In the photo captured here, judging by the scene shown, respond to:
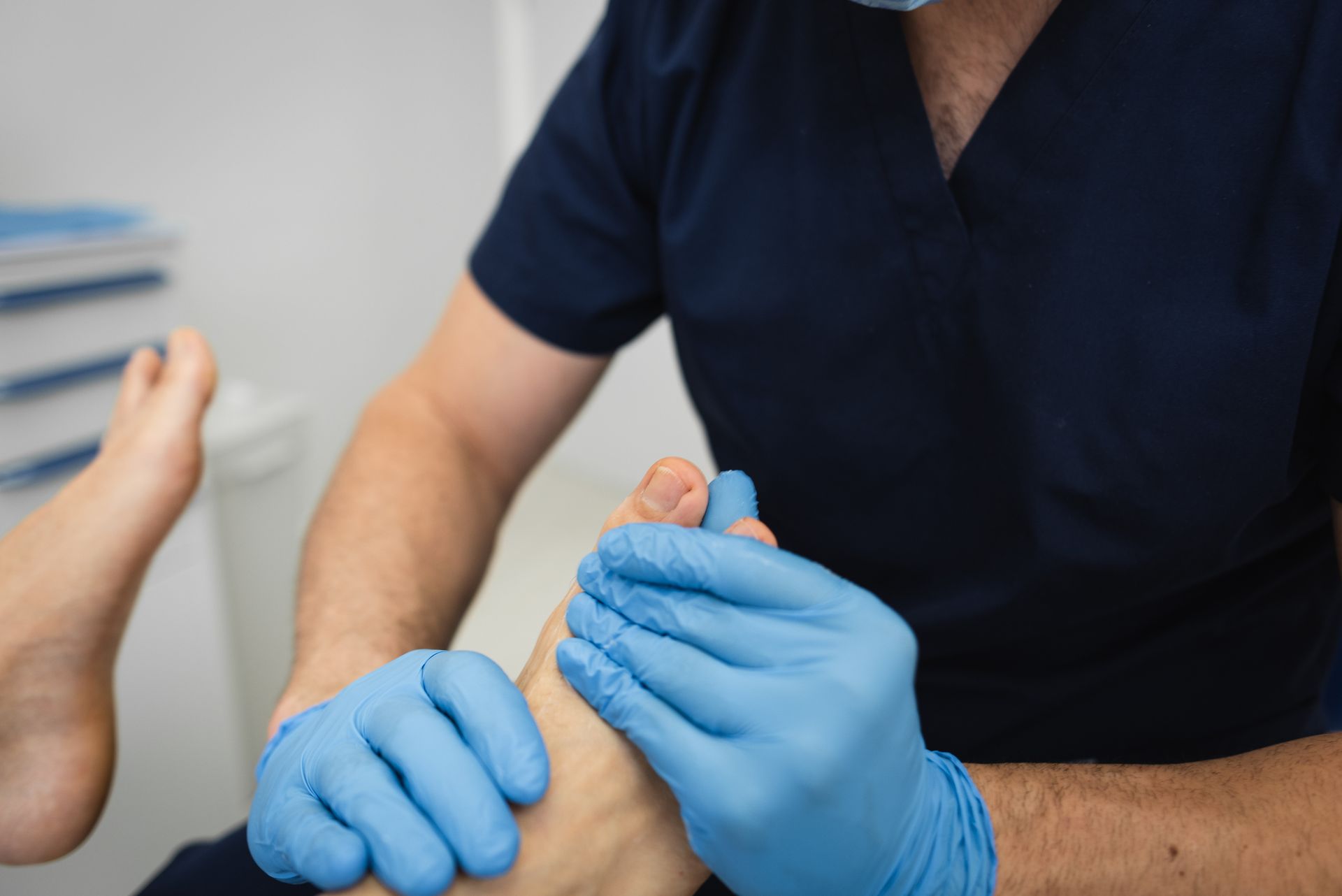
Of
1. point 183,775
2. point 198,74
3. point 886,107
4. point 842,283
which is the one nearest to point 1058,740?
point 842,283

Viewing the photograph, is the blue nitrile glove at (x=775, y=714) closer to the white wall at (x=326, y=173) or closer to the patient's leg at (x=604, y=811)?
the patient's leg at (x=604, y=811)

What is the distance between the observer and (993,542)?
697mm

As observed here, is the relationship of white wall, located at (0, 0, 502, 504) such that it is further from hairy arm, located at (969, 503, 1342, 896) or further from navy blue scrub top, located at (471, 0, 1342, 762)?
hairy arm, located at (969, 503, 1342, 896)

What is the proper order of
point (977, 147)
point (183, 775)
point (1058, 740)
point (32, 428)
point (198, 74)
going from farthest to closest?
1. point (198, 74)
2. point (183, 775)
3. point (32, 428)
4. point (1058, 740)
5. point (977, 147)

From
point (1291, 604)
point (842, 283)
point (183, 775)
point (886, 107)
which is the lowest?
point (183, 775)

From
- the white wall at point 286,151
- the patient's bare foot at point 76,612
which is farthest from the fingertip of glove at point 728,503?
the white wall at point 286,151

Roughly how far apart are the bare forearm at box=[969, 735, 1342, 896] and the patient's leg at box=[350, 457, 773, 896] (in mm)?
185

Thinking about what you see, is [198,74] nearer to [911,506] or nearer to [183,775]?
[183,775]

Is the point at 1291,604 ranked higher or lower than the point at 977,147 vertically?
lower

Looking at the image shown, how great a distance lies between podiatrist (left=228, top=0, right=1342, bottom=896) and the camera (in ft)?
1.54

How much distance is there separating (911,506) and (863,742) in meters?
0.31

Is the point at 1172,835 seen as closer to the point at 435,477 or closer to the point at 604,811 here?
the point at 604,811

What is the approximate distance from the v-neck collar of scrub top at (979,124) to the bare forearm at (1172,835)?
35cm

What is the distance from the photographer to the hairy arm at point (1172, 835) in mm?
527
